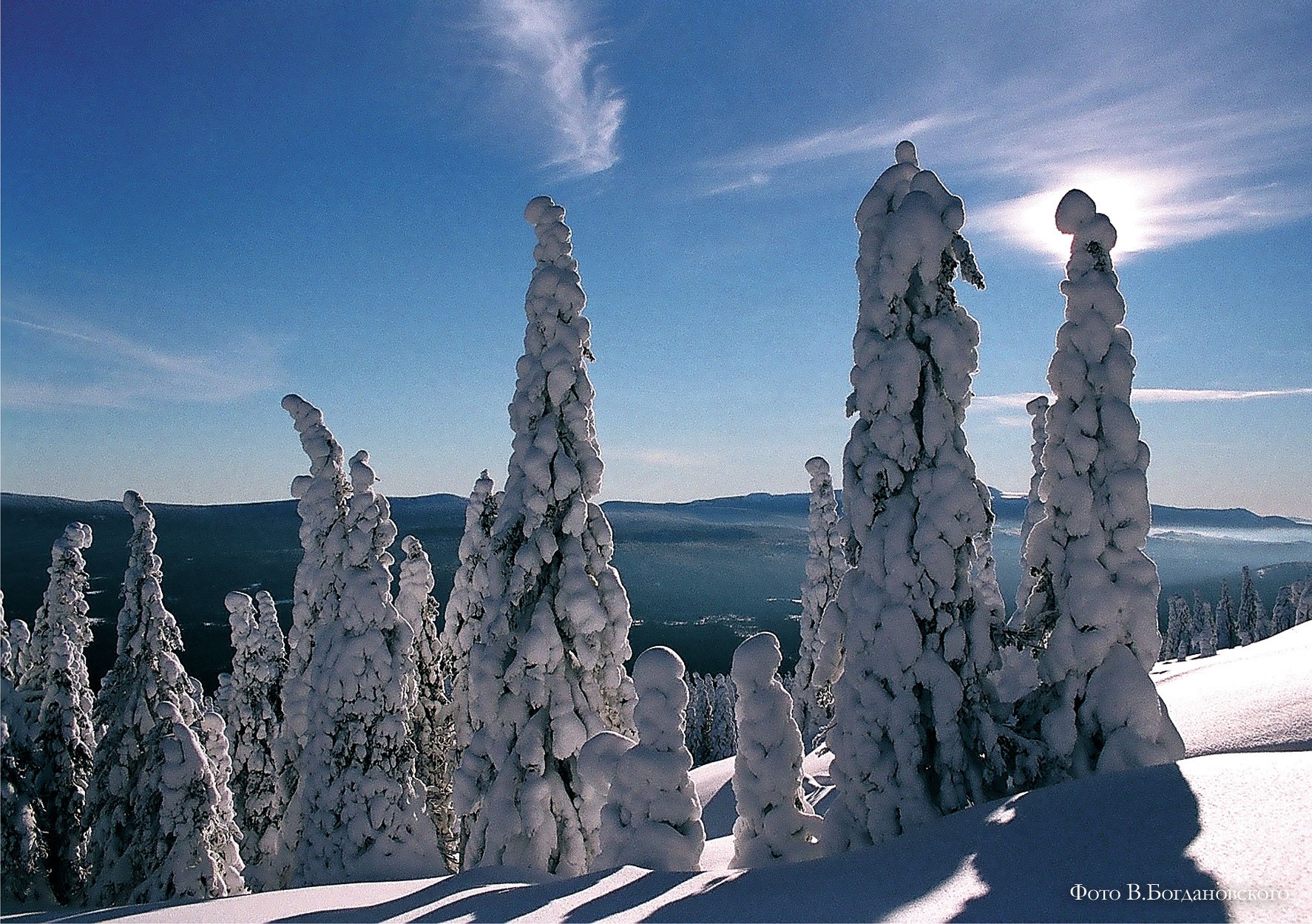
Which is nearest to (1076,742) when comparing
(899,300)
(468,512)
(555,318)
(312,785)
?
(899,300)

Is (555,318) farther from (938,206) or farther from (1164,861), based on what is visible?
(1164,861)

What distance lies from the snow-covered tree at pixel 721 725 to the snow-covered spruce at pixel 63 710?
5250 centimetres

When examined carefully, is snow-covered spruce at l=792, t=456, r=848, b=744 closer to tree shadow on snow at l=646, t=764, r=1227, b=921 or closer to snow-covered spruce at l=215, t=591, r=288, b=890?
snow-covered spruce at l=215, t=591, r=288, b=890

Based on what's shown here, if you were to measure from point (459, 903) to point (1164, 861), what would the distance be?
703cm

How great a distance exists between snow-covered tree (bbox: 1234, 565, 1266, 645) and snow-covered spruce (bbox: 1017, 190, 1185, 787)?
8032 cm

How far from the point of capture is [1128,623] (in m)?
9.32

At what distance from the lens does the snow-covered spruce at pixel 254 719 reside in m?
22.8

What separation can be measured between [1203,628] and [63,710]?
305ft

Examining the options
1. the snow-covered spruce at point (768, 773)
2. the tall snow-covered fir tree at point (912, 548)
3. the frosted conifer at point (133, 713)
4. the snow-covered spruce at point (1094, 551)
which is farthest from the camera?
the frosted conifer at point (133, 713)

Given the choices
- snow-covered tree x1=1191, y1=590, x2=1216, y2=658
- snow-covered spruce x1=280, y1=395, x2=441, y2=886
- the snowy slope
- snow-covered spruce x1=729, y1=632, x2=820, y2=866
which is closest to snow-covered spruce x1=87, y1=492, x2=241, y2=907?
snow-covered spruce x1=280, y1=395, x2=441, y2=886

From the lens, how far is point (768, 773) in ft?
32.9

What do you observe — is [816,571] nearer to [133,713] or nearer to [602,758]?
[602,758]

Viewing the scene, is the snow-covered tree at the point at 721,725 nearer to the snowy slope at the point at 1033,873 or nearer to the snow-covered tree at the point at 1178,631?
the snow-covered tree at the point at 1178,631

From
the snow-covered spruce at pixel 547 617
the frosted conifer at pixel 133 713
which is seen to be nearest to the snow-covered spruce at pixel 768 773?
the snow-covered spruce at pixel 547 617
